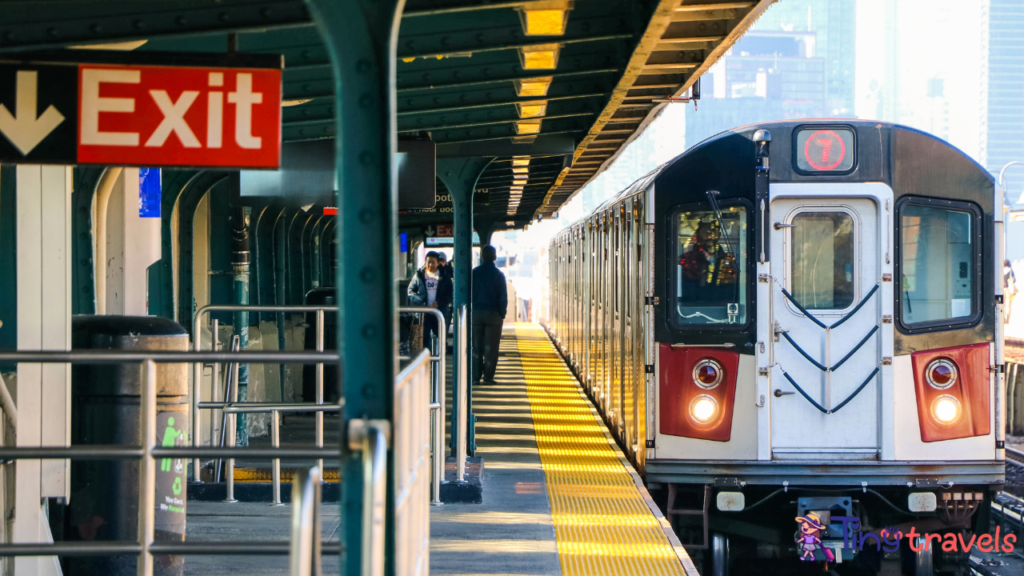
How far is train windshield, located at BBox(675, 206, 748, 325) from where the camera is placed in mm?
6500

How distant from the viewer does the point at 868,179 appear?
6.44 metres

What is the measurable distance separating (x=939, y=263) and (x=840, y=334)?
0.81 meters

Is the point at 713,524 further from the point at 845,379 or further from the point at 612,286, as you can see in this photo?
the point at 612,286

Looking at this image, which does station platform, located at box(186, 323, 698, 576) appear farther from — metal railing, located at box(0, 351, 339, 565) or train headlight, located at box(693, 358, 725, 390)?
metal railing, located at box(0, 351, 339, 565)

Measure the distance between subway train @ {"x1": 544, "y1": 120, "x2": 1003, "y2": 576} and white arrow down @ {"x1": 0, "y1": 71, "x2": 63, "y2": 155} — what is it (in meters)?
4.01

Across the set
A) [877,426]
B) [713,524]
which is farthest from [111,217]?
[877,426]

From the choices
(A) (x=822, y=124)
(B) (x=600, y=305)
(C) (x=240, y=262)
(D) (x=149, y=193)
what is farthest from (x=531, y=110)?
(B) (x=600, y=305)

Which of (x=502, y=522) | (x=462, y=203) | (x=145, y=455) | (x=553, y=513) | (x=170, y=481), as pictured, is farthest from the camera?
(x=462, y=203)

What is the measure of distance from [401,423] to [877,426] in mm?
4539

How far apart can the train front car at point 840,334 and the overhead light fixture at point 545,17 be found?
234 centimetres

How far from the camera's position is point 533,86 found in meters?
5.71

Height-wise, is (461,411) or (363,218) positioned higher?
(363,218)

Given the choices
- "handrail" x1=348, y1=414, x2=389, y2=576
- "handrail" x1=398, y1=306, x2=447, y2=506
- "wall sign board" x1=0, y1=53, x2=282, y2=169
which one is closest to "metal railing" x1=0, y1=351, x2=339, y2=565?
"wall sign board" x1=0, y1=53, x2=282, y2=169

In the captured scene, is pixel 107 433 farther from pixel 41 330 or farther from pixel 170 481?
pixel 41 330
